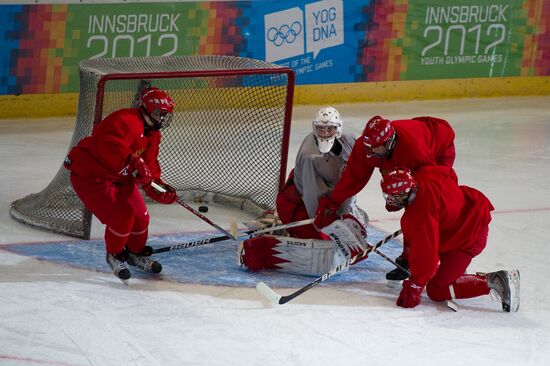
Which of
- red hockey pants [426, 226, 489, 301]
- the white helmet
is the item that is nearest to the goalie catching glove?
the white helmet

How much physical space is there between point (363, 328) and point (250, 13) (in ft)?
15.5

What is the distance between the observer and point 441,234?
4.67 m

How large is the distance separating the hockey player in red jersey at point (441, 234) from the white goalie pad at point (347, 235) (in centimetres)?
28

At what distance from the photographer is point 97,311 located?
4.56 metres

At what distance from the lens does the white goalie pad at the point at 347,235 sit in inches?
195

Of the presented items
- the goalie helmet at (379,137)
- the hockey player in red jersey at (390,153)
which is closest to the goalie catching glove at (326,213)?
the hockey player in red jersey at (390,153)

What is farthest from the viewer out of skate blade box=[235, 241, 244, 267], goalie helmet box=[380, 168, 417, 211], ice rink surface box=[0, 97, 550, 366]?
skate blade box=[235, 241, 244, 267]

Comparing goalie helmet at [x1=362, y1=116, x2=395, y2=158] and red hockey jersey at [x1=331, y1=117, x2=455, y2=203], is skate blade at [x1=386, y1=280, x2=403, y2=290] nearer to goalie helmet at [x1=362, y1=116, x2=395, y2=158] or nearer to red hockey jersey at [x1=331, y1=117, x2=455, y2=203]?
red hockey jersey at [x1=331, y1=117, x2=455, y2=203]

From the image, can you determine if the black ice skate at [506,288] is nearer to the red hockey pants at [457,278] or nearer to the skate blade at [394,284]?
the red hockey pants at [457,278]

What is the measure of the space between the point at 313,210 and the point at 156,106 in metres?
0.94

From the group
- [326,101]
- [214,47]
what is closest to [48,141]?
[214,47]

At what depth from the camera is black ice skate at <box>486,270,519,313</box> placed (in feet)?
15.4

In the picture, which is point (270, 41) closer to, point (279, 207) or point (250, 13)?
point (250, 13)

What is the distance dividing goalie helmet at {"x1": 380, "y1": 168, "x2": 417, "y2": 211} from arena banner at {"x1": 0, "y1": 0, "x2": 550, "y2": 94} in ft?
13.9
